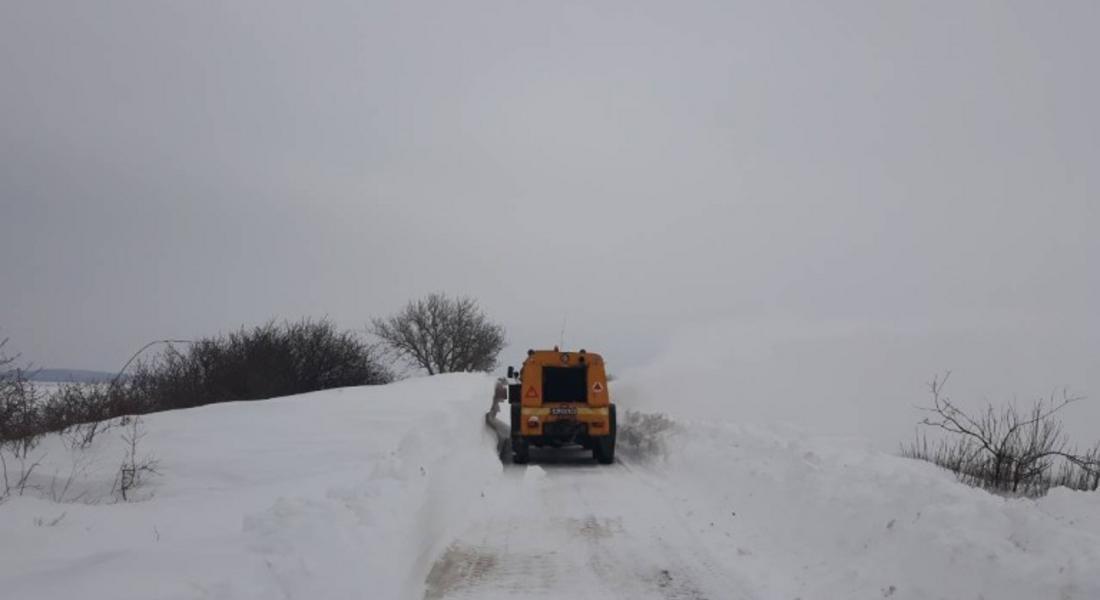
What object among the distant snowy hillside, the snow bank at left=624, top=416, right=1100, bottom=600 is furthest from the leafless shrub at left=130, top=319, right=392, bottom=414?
the snow bank at left=624, top=416, right=1100, bottom=600

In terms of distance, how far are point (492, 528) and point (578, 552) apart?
1.58 meters

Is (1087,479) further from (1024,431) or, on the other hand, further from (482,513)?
(482,513)

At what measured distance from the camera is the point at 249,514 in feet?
19.1

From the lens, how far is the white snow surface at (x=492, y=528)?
461 centimetres

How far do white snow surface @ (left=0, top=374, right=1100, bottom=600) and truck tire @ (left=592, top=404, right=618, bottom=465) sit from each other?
335 cm

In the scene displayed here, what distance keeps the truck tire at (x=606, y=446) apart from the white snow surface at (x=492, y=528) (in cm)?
335

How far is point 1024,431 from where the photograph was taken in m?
10.2

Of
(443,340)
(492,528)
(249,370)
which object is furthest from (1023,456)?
(443,340)

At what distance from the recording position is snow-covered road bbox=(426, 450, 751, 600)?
5.97 metres

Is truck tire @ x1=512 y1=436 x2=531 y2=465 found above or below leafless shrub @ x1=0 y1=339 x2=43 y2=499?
below

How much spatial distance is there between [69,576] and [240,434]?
6.33m

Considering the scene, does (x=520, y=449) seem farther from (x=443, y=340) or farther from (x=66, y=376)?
(x=443, y=340)

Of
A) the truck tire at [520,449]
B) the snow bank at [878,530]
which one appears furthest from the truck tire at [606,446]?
the snow bank at [878,530]

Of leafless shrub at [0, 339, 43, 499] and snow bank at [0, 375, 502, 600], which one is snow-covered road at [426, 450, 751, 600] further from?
leafless shrub at [0, 339, 43, 499]
